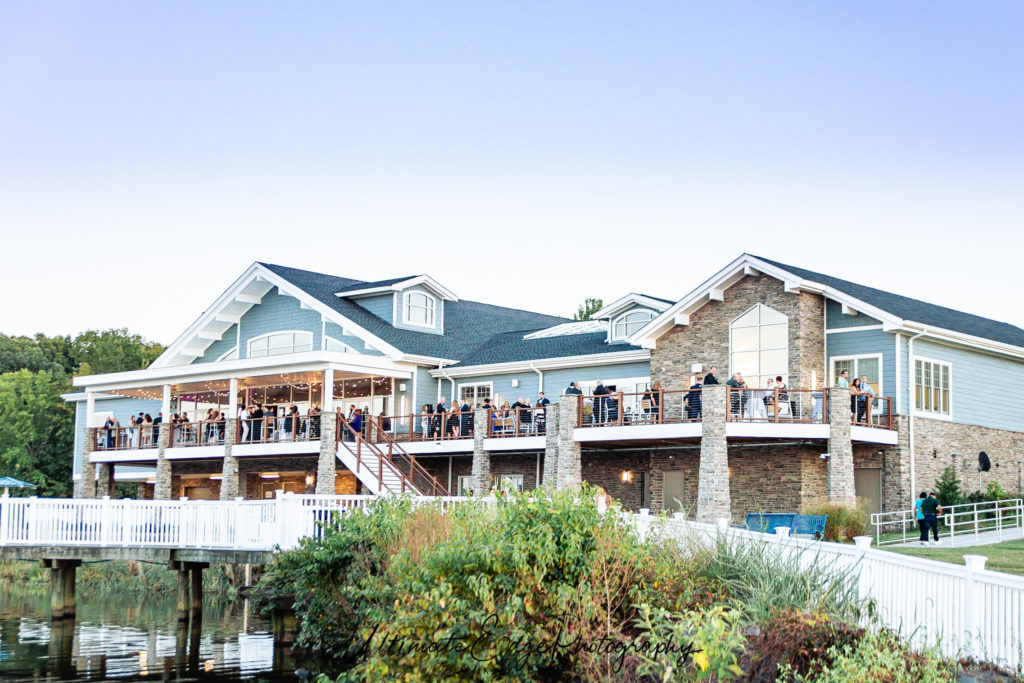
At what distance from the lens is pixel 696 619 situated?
10.6 meters

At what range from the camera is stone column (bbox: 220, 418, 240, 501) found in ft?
121

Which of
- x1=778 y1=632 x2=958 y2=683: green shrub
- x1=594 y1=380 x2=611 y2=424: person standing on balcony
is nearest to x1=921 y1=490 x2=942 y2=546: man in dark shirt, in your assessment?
x1=594 y1=380 x2=611 y2=424: person standing on balcony

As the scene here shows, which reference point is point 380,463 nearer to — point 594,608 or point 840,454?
point 840,454

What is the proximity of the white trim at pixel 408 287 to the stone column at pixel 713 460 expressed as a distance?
15.0 m

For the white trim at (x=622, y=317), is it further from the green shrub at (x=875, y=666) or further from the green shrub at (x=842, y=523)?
the green shrub at (x=875, y=666)

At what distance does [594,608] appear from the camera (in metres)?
13.3

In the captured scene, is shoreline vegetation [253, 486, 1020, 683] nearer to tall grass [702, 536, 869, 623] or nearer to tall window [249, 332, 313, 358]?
tall grass [702, 536, 869, 623]

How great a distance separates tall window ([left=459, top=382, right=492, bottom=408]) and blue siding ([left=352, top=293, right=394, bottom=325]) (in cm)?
384

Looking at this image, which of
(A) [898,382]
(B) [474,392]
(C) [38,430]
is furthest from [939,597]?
(C) [38,430]

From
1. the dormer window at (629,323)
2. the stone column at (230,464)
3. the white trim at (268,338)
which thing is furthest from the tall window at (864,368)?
the stone column at (230,464)

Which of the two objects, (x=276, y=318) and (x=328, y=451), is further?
(x=276, y=318)

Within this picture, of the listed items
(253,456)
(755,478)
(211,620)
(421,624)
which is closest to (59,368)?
(253,456)

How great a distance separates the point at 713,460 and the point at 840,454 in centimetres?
307

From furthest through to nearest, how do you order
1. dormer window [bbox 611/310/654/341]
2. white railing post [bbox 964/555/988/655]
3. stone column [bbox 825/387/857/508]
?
dormer window [bbox 611/310/654/341] → stone column [bbox 825/387/857/508] → white railing post [bbox 964/555/988/655]
